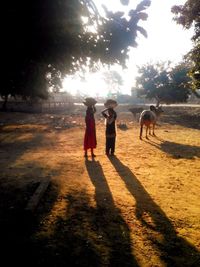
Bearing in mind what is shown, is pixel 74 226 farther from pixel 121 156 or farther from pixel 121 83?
pixel 121 83

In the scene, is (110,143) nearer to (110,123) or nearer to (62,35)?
(110,123)

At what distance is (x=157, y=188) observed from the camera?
7246 millimetres

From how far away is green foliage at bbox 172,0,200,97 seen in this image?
19516mm

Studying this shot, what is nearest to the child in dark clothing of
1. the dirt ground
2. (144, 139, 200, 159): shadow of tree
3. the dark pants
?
the dark pants

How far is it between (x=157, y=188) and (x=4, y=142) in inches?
372

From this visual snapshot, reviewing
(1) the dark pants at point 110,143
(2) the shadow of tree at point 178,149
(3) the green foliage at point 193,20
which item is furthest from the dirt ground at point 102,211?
(3) the green foliage at point 193,20

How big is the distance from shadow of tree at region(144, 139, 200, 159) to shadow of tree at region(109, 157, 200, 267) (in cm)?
464

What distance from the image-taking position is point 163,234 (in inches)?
189

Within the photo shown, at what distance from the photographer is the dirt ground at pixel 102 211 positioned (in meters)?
4.11

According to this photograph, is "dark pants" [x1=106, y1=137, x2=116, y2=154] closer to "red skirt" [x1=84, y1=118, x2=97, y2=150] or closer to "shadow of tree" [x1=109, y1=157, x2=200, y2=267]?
"red skirt" [x1=84, y1=118, x2=97, y2=150]

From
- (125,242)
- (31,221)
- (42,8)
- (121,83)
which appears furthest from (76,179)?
(121,83)

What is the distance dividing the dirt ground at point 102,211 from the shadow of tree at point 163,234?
1 centimetres

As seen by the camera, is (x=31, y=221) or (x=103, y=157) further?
(x=103, y=157)

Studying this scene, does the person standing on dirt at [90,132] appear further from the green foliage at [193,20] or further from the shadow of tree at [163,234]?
the green foliage at [193,20]
